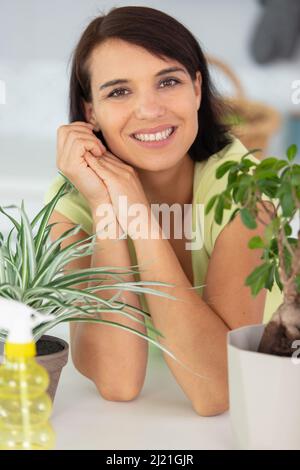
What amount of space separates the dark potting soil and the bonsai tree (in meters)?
0.32

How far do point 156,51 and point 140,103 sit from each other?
0.34ft

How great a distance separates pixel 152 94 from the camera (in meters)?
1.42

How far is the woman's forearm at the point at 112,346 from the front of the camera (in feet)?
3.99

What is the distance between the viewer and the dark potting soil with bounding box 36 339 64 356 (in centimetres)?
111

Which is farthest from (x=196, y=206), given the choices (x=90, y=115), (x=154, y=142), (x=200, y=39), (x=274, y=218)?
(x=200, y=39)

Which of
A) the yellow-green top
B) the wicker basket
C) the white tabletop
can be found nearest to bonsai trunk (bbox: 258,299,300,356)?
the white tabletop

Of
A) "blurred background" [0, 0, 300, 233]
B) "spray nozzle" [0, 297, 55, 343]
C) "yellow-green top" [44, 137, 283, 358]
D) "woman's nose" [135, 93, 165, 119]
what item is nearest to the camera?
"spray nozzle" [0, 297, 55, 343]

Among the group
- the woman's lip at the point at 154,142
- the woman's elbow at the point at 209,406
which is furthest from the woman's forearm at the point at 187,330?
the woman's lip at the point at 154,142

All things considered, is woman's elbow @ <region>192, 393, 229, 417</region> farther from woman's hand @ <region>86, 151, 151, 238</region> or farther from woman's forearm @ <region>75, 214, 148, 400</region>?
woman's hand @ <region>86, 151, 151, 238</region>

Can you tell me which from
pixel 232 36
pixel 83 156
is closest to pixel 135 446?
pixel 83 156

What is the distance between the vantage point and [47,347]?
3.70 ft

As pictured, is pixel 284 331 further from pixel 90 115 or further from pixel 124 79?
pixel 90 115

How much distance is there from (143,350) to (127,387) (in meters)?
0.11

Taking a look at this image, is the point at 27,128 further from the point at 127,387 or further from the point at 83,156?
the point at 127,387
